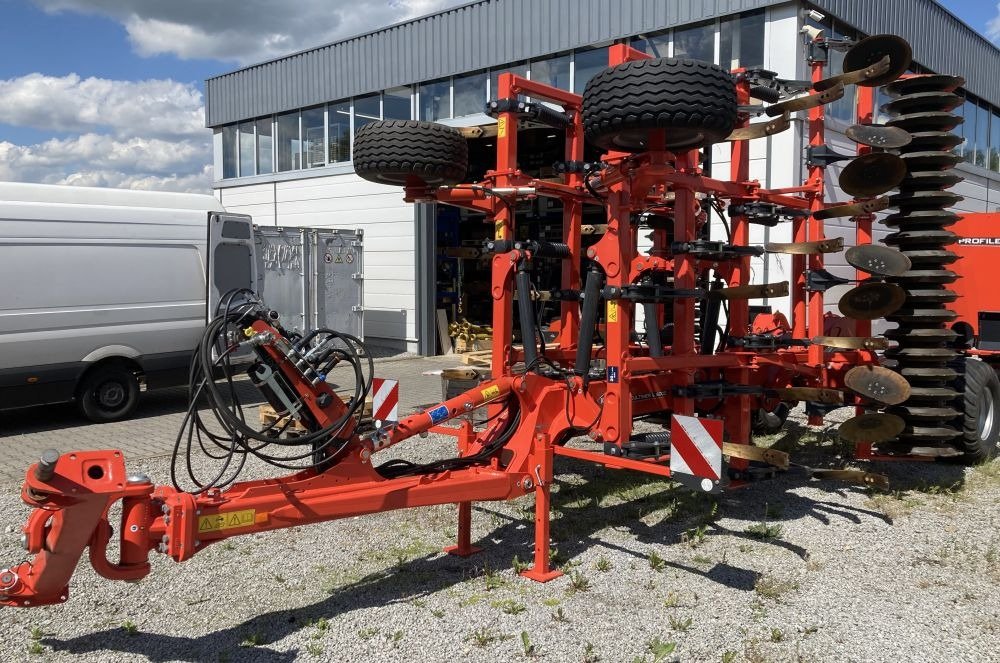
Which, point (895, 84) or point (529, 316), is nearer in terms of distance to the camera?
point (529, 316)

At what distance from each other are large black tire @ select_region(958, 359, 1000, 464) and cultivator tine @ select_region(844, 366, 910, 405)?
1449mm

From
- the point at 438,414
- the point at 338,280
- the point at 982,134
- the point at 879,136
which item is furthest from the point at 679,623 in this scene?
the point at 982,134

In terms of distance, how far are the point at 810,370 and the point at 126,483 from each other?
5.13m

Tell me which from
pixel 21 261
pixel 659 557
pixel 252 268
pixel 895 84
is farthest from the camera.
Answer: pixel 252 268

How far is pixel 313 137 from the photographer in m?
18.2

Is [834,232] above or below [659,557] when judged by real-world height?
above

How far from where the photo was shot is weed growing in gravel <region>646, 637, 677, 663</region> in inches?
145

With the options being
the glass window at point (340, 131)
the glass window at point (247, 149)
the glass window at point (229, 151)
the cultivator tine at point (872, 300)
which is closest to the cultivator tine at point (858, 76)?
the cultivator tine at point (872, 300)

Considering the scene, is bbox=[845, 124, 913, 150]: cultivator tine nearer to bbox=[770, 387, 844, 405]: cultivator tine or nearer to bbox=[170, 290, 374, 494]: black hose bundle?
bbox=[770, 387, 844, 405]: cultivator tine

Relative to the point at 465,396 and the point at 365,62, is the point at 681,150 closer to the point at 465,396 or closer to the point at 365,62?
the point at 465,396

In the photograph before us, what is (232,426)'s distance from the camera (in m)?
3.90

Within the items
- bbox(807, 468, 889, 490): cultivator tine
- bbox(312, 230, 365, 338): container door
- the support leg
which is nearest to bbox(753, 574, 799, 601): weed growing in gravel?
the support leg

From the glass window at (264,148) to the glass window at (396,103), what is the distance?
3957mm

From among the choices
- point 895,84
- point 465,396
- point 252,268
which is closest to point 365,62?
point 252,268
